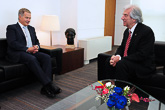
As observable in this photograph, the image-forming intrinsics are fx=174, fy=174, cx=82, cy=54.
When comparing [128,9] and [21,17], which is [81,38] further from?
[128,9]

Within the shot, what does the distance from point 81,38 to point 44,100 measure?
2.47 metres

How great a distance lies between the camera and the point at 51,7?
4348 mm

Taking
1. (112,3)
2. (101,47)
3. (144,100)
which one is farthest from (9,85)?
(112,3)

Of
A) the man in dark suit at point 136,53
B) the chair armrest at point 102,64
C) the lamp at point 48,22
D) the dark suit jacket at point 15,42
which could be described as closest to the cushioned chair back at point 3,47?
the dark suit jacket at point 15,42

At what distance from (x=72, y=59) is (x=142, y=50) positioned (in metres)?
1.97

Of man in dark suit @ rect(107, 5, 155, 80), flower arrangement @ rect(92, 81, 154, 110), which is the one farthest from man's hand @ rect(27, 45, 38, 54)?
flower arrangement @ rect(92, 81, 154, 110)

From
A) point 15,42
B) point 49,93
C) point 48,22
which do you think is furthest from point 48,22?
point 49,93

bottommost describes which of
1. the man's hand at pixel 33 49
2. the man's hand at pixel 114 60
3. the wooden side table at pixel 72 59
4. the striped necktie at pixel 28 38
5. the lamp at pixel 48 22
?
the wooden side table at pixel 72 59

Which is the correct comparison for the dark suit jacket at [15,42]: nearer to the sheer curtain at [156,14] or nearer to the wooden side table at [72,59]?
the wooden side table at [72,59]

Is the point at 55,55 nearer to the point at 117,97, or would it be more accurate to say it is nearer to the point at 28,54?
the point at 28,54

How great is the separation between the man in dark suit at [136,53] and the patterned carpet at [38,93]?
36.2 inches

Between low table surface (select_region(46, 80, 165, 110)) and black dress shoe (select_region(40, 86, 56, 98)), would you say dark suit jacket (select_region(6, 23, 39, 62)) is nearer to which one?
black dress shoe (select_region(40, 86, 56, 98))

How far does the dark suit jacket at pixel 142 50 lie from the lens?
2.37 meters

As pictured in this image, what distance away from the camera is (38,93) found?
2811 mm
